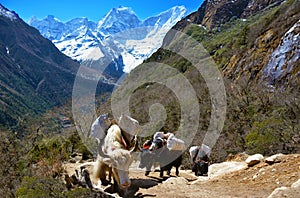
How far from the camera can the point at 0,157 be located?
915 inches

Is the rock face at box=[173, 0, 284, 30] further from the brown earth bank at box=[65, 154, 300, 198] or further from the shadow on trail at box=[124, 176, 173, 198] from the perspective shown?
the shadow on trail at box=[124, 176, 173, 198]

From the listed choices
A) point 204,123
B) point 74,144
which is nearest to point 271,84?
point 204,123

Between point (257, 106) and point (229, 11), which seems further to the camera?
point (229, 11)

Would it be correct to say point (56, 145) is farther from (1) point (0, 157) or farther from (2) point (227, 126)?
(2) point (227, 126)

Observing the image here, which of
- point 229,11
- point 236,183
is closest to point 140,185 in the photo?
point 236,183

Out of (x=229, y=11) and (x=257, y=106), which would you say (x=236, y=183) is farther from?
(x=229, y=11)

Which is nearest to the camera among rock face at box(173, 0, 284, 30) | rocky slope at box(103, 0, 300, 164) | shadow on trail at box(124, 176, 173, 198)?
shadow on trail at box(124, 176, 173, 198)

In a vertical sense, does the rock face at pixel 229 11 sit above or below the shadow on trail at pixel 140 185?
above

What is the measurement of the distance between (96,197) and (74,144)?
2002cm

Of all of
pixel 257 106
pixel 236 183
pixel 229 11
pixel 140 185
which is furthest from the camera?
pixel 229 11

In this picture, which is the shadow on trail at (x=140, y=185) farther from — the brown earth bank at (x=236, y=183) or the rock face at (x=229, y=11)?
the rock face at (x=229, y=11)

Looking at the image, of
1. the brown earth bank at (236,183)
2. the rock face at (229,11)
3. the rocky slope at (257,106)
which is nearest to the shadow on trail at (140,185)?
the brown earth bank at (236,183)

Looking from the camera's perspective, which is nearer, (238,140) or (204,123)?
(238,140)

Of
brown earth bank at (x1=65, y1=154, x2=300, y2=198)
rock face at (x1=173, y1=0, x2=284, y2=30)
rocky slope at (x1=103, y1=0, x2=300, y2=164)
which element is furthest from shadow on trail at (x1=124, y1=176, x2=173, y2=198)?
rock face at (x1=173, y1=0, x2=284, y2=30)
